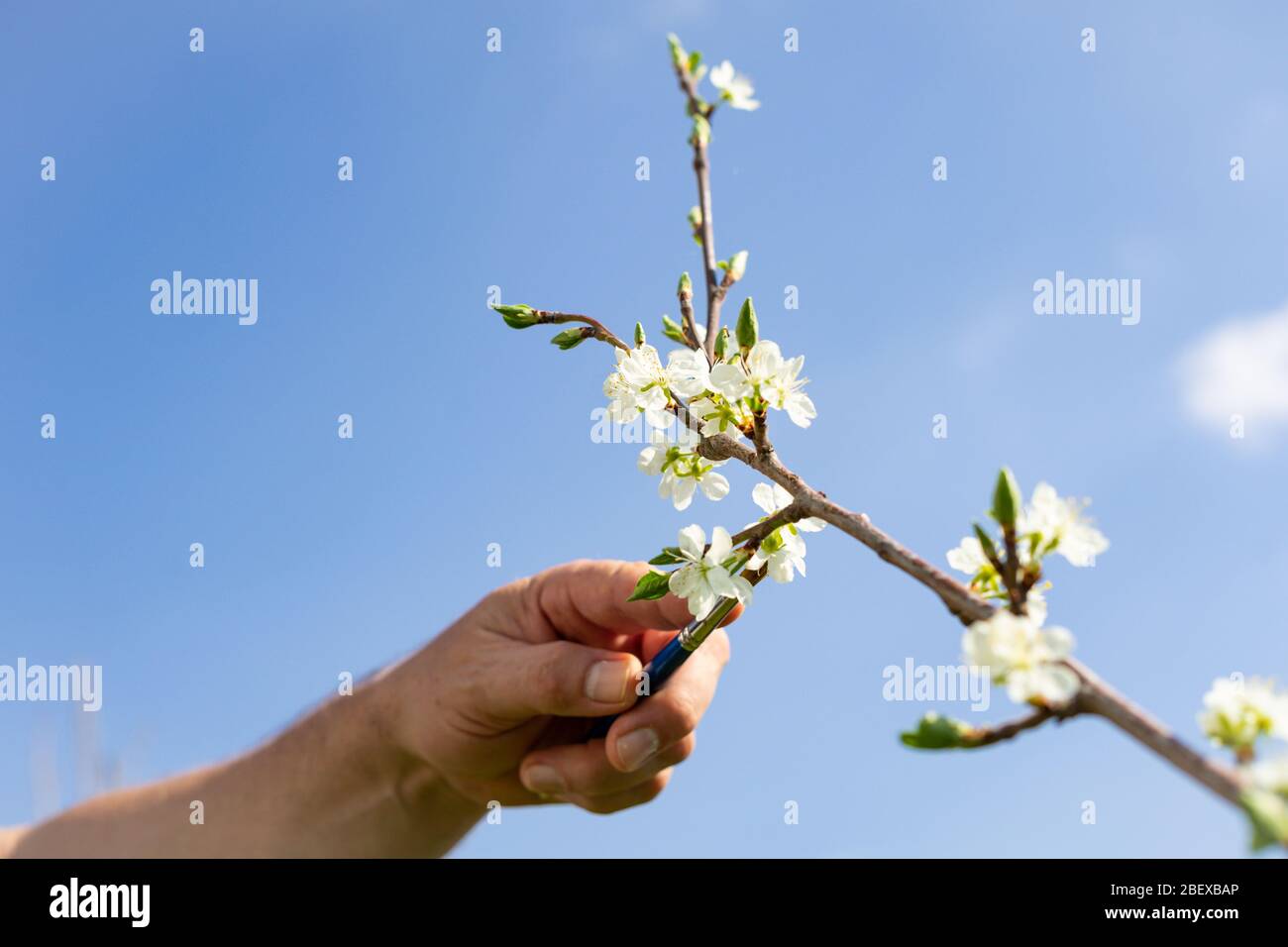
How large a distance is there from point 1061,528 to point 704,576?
324mm

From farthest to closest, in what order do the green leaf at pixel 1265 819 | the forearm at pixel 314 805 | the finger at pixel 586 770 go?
the forearm at pixel 314 805 → the finger at pixel 586 770 → the green leaf at pixel 1265 819

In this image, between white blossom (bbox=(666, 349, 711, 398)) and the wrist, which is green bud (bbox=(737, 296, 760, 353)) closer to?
white blossom (bbox=(666, 349, 711, 398))

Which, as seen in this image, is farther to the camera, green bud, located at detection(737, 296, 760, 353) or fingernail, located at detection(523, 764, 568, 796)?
fingernail, located at detection(523, 764, 568, 796)

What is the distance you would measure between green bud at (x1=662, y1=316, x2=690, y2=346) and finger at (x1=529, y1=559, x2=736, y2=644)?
539mm

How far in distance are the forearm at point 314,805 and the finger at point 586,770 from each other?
35cm

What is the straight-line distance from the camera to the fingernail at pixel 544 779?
168 centimetres

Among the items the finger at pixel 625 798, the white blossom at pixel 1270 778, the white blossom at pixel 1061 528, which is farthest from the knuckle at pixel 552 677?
the white blossom at pixel 1270 778

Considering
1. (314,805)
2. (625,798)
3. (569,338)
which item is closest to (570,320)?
(569,338)

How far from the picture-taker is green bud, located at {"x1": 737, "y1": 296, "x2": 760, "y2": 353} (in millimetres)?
917

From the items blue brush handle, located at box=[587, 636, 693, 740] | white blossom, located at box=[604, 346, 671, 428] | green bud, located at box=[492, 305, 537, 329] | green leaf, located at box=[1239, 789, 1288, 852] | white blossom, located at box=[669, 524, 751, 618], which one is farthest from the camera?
blue brush handle, located at box=[587, 636, 693, 740]

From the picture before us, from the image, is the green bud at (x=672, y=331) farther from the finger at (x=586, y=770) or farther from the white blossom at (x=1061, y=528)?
the finger at (x=586, y=770)

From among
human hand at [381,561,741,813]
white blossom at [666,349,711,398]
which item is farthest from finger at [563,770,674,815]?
white blossom at [666,349,711,398]

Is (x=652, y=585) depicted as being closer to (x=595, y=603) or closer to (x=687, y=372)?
(x=687, y=372)
